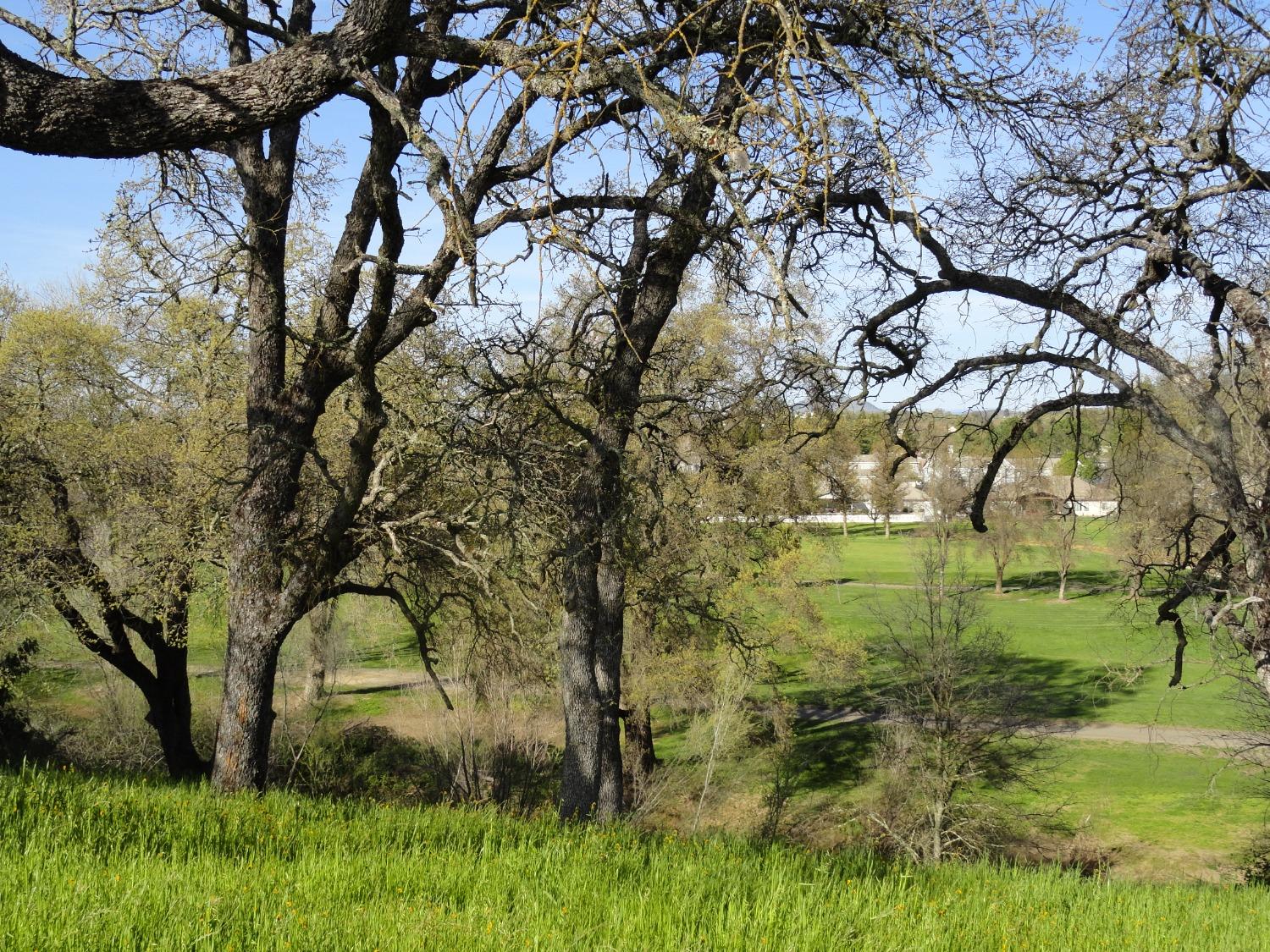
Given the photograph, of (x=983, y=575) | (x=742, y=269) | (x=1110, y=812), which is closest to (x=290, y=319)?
(x=742, y=269)

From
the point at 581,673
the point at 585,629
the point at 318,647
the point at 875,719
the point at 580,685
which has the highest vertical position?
the point at 585,629

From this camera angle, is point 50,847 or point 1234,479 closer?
point 50,847

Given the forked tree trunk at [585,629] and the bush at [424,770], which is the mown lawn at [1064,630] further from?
the bush at [424,770]

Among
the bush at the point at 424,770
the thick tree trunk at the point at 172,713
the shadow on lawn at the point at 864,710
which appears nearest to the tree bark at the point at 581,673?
the bush at the point at 424,770

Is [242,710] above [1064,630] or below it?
above

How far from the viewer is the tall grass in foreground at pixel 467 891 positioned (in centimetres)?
311

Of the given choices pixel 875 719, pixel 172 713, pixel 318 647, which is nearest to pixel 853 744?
pixel 875 719

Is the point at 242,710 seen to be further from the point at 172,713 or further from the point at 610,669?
the point at 172,713

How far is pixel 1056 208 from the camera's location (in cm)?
914

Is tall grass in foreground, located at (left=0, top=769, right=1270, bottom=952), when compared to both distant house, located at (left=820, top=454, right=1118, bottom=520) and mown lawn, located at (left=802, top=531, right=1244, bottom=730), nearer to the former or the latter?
distant house, located at (left=820, top=454, right=1118, bottom=520)

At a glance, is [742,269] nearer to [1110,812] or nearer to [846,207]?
[846,207]

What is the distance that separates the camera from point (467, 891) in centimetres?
373

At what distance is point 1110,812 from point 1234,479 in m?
18.9

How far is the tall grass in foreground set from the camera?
3.11 meters
